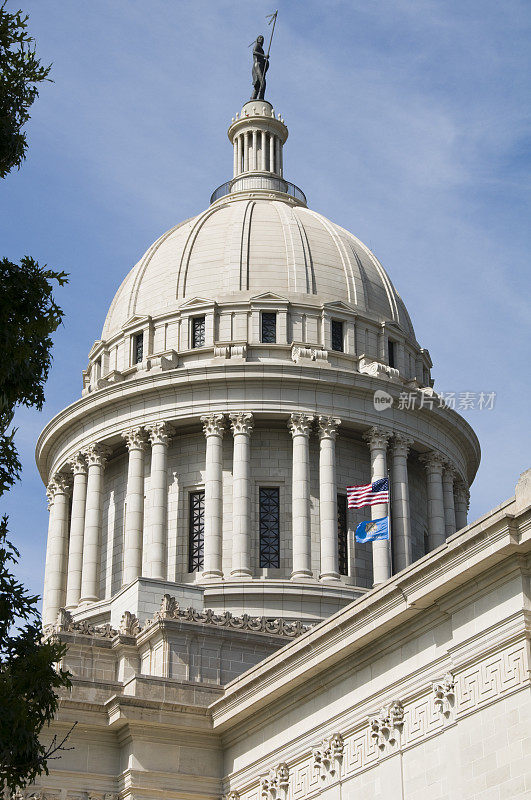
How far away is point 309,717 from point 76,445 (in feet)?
92.1

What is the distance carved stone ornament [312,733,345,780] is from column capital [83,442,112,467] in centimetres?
2717

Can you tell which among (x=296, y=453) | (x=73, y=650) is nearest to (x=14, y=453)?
(x=73, y=650)

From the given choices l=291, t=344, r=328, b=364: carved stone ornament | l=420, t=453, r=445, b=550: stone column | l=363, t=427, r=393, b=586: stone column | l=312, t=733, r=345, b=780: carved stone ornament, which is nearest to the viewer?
l=312, t=733, r=345, b=780: carved stone ornament

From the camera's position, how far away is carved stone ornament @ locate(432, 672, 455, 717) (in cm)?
2673

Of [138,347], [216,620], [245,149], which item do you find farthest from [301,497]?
[245,149]

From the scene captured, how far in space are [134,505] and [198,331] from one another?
8.74 m

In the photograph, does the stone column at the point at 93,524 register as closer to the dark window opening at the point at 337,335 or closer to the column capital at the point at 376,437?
the dark window opening at the point at 337,335

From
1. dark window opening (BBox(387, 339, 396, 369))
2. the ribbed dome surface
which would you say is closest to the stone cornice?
the ribbed dome surface

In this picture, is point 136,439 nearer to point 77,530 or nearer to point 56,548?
point 77,530

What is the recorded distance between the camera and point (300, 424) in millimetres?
54312

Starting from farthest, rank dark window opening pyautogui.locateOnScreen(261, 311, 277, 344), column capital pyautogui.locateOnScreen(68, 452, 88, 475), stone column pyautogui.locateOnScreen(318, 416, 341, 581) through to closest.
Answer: dark window opening pyautogui.locateOnScreen(261, 311, 277, 344)
column capital pyautogui.locateOnScreen(68, 452, 88, 475)
stone column pyautogui.locateOnScreen(318, 416, 341, 581)

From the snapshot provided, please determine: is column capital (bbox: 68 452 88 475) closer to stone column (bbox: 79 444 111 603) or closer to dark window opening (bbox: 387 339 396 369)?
stone column (bbox: 79 444 111 603)

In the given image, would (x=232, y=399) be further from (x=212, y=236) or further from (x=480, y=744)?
(x=480, y=744)

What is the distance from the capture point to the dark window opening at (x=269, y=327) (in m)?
57.9
